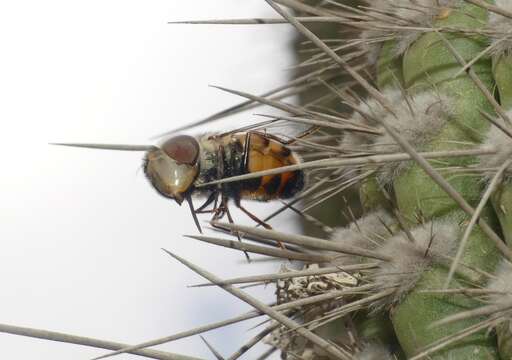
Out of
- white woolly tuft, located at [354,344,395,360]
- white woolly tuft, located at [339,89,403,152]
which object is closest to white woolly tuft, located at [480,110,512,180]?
white woolly tuft, located at [339,89,403,152]

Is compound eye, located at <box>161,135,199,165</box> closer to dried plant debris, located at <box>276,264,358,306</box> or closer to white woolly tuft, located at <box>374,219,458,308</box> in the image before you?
dried plant debris, located at <box>276,264,358,306</box>

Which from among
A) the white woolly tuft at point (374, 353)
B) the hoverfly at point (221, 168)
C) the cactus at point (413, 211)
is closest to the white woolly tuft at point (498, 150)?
the cactus at point (413, 211)

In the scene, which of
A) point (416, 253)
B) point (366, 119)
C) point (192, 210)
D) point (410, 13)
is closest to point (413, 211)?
point (416, 253)

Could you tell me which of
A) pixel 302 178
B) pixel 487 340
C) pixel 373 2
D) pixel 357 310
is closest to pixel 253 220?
pixel 302 178

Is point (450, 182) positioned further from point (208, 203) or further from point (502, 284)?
point (208, 203)

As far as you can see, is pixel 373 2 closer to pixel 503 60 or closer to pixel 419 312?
pixel 503 60
